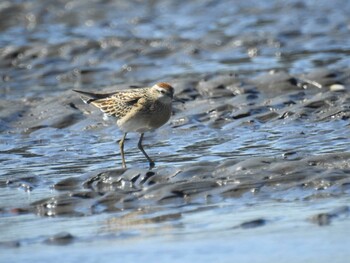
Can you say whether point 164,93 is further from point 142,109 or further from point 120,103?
point 120,103

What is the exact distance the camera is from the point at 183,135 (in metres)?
13.4

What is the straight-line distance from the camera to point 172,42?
20.1m

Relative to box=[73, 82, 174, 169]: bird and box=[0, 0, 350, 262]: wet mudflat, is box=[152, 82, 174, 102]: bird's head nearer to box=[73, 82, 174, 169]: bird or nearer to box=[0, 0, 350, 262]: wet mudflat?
box=[73, 82, 174, 169]: bird

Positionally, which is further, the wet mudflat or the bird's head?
the bird's head

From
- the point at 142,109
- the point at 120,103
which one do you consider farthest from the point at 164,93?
the point at 120,103

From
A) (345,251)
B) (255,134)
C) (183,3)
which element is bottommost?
(345,251)

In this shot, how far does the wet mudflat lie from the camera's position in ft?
27.7

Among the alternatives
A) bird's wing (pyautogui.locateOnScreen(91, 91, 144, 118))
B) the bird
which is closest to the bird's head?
the bird

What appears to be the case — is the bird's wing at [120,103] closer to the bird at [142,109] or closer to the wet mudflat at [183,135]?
the bird at [142,109]

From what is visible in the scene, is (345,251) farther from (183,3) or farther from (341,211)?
(183,3)

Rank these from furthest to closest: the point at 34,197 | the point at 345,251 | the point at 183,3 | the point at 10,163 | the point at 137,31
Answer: the point at 183,3 < the point at 137,31 < the point at 10,163 < the point at 34,197 < the point at 345,251

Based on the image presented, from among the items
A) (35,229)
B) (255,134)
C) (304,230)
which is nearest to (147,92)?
(255,134)

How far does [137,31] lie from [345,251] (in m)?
14.6

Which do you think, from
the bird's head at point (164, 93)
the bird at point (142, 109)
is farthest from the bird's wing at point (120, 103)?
the bird's head at point (164, 93)
